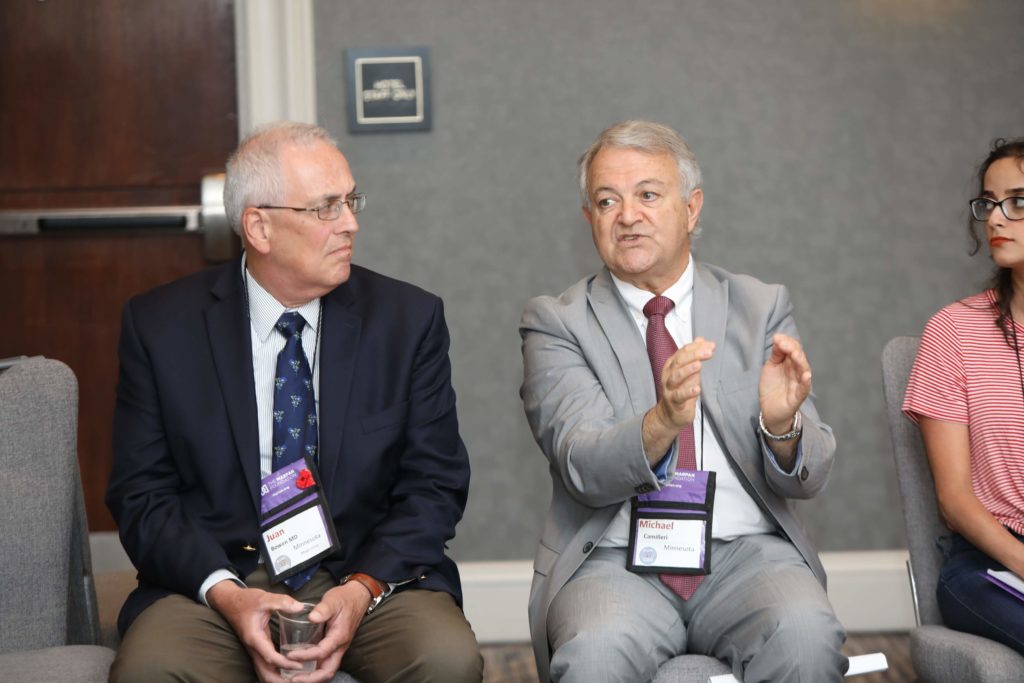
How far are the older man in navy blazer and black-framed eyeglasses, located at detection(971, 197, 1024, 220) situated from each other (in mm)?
1183

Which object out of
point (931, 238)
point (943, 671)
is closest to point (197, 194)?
point (931, 238)

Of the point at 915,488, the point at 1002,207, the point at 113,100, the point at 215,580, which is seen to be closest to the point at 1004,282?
the point at 1002,207

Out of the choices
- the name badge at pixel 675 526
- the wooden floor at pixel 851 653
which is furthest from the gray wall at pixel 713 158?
the name badge at pixel 675 526

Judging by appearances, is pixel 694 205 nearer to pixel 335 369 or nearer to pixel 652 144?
pixel 652 144

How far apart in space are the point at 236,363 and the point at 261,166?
0.42 metres

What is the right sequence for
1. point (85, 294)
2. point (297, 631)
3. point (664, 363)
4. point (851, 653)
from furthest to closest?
point (85, 294) < point (851, 653) < point (664, 363) < point (297, 631)

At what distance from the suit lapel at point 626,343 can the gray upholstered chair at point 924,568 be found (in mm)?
555

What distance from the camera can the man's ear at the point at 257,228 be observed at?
2.41 metres

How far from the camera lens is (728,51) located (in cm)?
356

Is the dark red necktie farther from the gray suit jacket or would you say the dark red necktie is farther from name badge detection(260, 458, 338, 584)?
name badge detection(260, 458, 338, 584)

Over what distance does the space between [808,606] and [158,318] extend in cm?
142

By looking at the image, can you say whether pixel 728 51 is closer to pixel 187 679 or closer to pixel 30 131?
pixel 30 131

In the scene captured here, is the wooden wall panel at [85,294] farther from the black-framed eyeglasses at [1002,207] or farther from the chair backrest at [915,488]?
the black-framed eyeglasses at [1002,207]

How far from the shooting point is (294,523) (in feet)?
7.34
